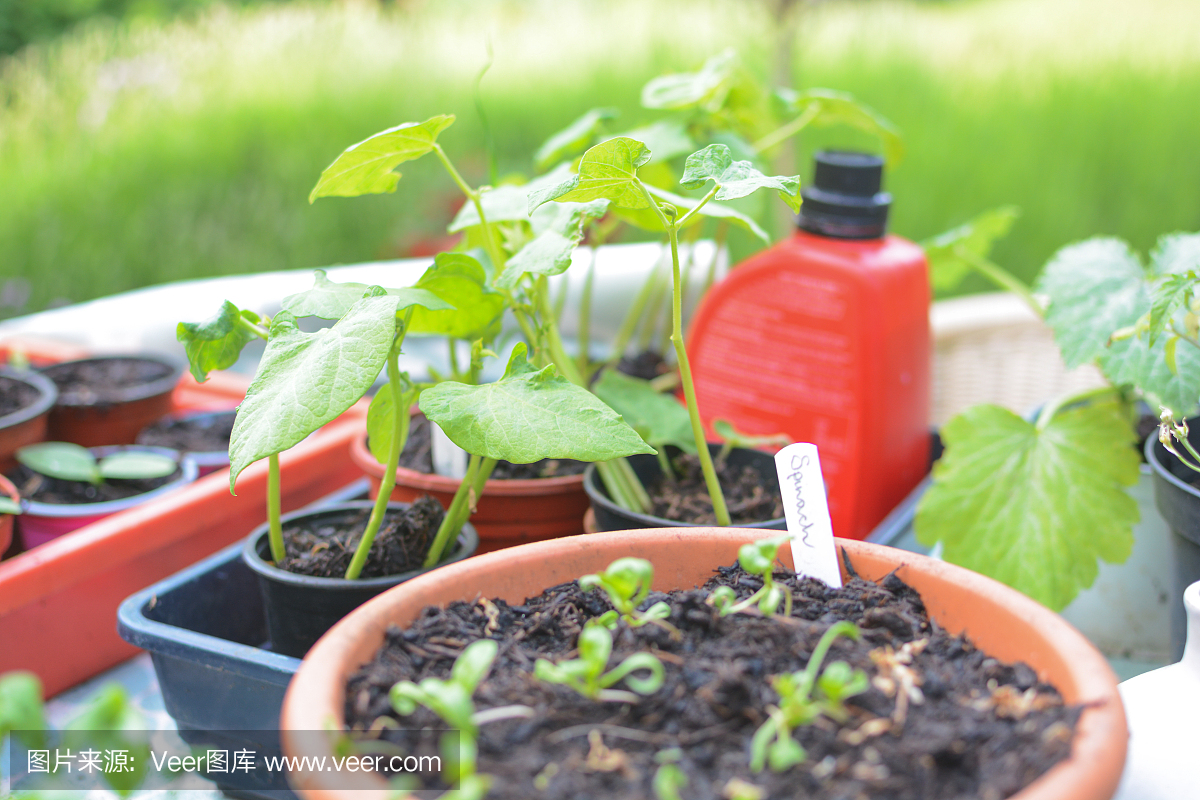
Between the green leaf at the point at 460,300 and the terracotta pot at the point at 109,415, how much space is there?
0.56 metres

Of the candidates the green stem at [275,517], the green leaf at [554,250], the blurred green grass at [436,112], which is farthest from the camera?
the blurred green grass at [436,112]

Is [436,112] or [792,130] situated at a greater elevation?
[792,130]

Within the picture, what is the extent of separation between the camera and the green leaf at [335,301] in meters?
0.53

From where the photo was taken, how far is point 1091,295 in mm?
759

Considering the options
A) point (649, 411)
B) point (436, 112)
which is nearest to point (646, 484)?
point (649, 411)

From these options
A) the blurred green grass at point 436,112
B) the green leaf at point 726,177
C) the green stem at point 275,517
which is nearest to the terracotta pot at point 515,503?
the green stem at point 275,517

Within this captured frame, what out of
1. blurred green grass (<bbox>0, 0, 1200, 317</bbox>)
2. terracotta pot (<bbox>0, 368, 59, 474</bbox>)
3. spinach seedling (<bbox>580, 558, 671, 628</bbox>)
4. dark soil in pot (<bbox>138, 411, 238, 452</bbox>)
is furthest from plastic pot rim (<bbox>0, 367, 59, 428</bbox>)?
blurred green grass (<bbox>0, 0, 1200, 317</bbox>)

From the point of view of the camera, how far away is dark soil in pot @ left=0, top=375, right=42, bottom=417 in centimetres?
99

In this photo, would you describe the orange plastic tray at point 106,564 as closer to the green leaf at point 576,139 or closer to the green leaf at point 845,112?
the green leaf at point 576,139

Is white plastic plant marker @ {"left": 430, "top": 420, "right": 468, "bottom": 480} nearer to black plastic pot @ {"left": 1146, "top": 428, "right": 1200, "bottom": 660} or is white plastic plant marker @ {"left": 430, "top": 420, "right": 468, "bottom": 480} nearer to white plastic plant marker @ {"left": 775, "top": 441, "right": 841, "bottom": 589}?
white plastic plant marker @ {"left": 775, "top": 441, "right": 841, "bottom": 589}

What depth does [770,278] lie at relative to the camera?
2.96 feet

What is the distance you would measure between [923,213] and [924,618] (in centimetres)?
207

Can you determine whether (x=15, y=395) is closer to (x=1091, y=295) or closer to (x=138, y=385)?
(x=138, y=385)

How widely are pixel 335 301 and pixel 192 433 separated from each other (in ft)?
2.09
